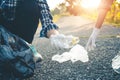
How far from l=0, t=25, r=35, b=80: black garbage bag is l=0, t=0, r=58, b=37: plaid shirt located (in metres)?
0.31

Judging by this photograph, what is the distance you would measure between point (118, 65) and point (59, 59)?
1373 millimetres

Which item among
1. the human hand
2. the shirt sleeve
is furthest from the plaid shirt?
the human hand

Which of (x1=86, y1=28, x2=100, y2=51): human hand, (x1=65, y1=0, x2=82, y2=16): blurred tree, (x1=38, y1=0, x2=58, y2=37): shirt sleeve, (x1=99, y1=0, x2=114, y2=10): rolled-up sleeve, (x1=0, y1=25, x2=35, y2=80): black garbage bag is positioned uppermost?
(x1=99, y1=0, x2=114, y2=10): rolled-up sleeve

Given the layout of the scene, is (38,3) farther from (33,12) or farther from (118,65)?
(118,65)

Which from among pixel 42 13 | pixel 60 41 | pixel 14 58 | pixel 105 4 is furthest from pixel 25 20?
pixel 105 4

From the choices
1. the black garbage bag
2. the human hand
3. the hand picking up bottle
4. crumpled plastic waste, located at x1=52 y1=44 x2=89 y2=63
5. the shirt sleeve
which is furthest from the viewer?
crumpled plastic waste, located at x1=52 y1=44 x2=89 y2=63

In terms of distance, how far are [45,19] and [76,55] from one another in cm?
106

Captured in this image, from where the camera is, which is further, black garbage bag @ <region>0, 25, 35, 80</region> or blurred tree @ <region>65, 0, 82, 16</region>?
blurred tree @ <region>65, 0, 82, 16</region>

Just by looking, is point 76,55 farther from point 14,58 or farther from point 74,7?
point 74,7

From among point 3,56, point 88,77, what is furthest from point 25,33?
point 88,77

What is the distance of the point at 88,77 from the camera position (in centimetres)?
381

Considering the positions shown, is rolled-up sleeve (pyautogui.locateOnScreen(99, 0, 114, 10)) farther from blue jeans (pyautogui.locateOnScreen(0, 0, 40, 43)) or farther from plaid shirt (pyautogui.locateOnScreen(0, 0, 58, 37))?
blue jeans (pyautogui.locateOnScreen(0, 0, 40, 43))

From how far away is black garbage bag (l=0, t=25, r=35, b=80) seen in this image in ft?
11.3

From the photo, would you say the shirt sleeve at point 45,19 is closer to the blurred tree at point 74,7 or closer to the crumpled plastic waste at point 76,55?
the crumpled plastic waste at point 76,55
